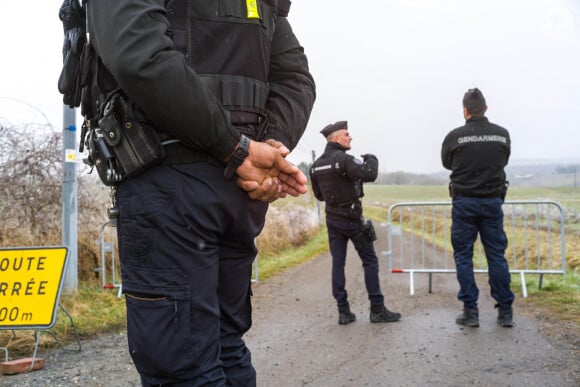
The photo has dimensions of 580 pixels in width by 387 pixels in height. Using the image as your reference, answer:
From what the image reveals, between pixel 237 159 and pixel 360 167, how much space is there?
450cm

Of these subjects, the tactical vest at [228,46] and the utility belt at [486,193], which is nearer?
the tactical vest at [228,46]

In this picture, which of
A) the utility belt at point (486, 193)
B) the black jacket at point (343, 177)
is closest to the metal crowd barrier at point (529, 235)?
the utility belt at point (486, 193)

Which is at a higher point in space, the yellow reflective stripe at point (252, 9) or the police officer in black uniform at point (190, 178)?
the yellow reflective stripe at point (252, 9)

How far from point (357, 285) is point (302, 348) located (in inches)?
157

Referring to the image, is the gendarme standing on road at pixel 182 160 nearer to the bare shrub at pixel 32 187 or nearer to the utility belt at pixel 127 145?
the utility belt at pixel 127 145

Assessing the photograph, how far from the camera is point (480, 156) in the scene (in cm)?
590

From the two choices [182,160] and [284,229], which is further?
[284,229]

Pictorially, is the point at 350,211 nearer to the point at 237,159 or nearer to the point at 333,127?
the point at 333,127

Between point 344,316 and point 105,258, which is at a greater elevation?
point 105,258

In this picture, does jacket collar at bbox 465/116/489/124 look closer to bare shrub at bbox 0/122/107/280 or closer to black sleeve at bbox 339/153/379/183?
black sleeve at bbox 339/153/379/183

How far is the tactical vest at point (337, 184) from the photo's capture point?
6.40 meters

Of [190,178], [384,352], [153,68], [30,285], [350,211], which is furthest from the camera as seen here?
[350,211]

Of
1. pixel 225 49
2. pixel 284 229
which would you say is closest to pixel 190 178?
pixel 225 49

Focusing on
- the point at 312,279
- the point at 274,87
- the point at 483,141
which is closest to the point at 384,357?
the point at 483,141
